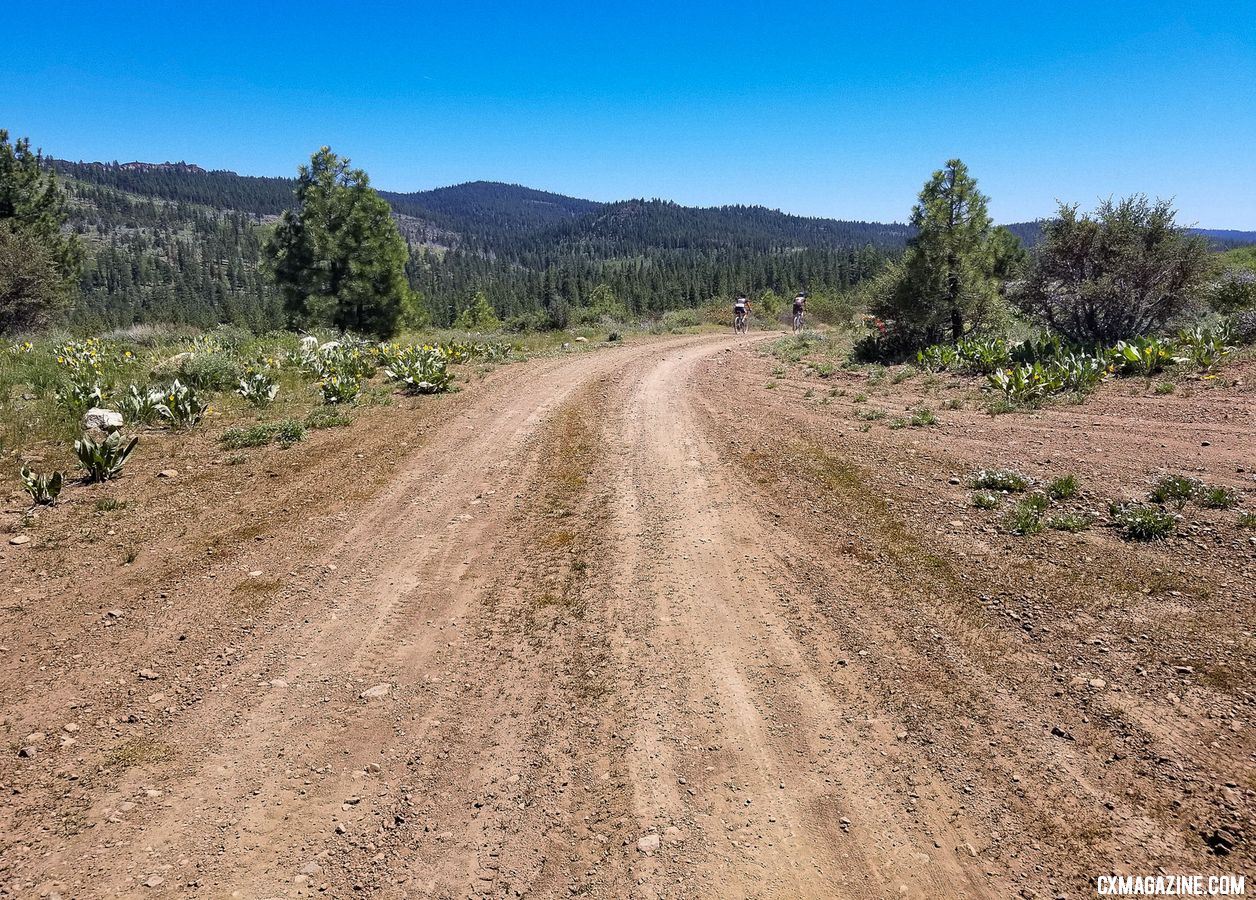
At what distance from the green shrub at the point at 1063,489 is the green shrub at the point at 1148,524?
69cm

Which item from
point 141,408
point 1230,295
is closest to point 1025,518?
point 141,408

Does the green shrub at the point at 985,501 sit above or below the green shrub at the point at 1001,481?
below

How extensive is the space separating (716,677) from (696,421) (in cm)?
652

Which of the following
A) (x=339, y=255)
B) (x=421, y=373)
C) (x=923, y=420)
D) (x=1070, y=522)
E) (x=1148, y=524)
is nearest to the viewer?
(x=1148, y=524)

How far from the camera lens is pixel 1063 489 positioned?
6.26 meters

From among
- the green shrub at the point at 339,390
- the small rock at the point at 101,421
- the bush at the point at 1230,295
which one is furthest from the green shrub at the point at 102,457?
the bush at the point at 1230,295

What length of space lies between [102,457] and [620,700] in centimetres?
719

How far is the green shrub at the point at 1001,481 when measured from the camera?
661cm

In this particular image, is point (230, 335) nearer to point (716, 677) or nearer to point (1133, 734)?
point (716, 677)

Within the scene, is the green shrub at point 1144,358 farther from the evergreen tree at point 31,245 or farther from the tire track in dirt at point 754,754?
the evergreen tree at point 31,245

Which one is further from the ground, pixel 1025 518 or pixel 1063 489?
pixel 1063 489

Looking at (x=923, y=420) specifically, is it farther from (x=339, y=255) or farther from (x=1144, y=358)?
(x=339, y=255)

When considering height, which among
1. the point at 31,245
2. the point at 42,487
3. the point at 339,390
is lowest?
the point at 42,487

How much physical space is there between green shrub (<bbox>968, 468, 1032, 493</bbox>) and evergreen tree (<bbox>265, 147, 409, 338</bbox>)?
83.8 feet
